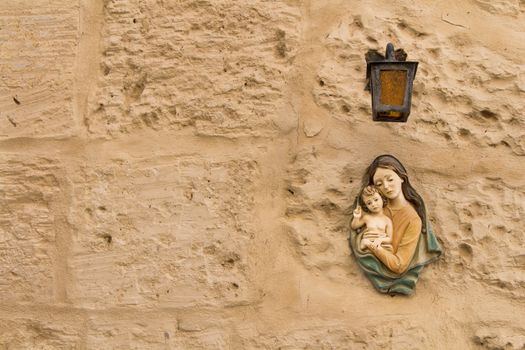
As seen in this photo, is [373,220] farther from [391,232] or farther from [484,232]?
[484,232]

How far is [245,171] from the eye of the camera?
183 cm

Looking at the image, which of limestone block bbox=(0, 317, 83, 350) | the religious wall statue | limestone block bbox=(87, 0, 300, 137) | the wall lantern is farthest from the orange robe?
limestone block bbox=(0, 317, 83, 350)

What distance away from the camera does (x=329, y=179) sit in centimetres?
Result: 181

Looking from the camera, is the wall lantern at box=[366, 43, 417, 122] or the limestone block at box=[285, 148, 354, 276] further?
the limestone block at box=[285, 148, 354, 276]

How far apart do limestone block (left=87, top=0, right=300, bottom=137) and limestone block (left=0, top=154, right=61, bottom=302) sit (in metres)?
0.18

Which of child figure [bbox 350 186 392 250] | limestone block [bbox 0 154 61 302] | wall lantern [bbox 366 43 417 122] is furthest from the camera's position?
limestone block [bbox 0 154 61 302]

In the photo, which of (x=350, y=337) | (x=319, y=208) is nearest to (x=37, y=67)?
(x=319, y=208)

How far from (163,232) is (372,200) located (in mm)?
494

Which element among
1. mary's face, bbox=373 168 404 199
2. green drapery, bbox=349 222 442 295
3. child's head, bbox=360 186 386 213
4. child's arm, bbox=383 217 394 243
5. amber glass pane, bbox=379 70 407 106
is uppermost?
amber glass pane, bbox=379 70 407 106

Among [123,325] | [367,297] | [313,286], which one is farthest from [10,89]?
[367,297]

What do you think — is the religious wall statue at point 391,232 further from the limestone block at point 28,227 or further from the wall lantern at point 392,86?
the limestone block at point 28,227

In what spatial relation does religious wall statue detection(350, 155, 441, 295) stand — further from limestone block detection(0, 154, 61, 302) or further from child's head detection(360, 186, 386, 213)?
limestone block detection(0, 154, 61, 302)

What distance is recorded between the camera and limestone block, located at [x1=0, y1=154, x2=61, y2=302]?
72.5 inches

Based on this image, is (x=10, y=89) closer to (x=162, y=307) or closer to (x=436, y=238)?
(x=162, y=307)
